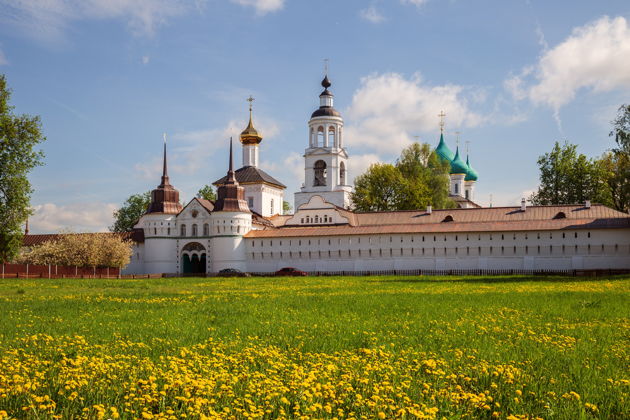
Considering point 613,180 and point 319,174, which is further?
point 319,174

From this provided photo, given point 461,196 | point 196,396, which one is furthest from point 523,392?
point 461,196

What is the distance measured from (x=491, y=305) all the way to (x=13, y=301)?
46.7 ft

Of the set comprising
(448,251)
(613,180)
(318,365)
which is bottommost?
(318,365)

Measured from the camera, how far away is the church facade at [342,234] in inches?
1969

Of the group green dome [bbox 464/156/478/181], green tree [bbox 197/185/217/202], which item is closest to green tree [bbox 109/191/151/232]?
green tree [bbox 197/185/217/202]

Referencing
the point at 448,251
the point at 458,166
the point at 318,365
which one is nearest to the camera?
the point at 318,365

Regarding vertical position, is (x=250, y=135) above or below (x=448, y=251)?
above

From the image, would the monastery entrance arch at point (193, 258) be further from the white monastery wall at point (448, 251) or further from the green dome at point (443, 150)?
the green dome at point (443, 150)

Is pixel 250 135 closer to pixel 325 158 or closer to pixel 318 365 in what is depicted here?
pixel 325 158

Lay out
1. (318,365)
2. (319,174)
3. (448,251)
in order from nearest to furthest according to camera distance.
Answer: (318,365) < (448,251) < (319,174)

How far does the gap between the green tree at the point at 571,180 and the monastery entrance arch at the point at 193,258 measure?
36.2 m

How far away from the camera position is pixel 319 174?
7119 cm

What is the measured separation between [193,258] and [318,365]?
55024mm

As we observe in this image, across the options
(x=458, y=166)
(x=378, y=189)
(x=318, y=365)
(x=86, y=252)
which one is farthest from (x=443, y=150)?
(x=318, y=365)
